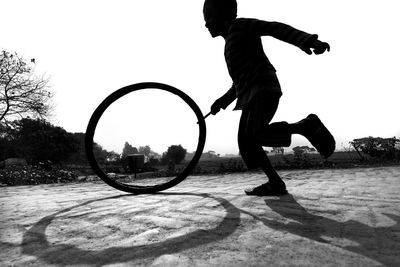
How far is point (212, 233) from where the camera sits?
6.23 feet

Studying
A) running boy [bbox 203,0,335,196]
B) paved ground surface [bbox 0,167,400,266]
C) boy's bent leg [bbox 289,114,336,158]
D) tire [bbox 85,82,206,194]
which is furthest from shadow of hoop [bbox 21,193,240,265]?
tire [bbox 85,82,206,194]

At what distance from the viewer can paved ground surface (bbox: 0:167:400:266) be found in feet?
4.87

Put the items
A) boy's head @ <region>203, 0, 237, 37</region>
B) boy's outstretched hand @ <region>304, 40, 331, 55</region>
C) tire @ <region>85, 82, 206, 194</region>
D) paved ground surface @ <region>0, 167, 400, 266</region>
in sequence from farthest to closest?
tire @ <region>85, 82, 206, 194</region> → boy's head @ <region>203, 0, 237, 37</region> → boy's outstretched hand @ <region>304, 40, 331, 55</region> → paved ground surface @ <region>0, 167, 400, 266</region>

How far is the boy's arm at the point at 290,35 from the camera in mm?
2525

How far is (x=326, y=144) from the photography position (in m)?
3.06

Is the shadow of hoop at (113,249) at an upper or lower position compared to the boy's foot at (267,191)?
lower

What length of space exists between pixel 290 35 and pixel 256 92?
23.3 inches

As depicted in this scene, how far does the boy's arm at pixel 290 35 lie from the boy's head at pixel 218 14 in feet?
1.25


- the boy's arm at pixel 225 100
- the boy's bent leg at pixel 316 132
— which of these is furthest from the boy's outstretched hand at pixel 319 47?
the boy's arm at pixel 225 100

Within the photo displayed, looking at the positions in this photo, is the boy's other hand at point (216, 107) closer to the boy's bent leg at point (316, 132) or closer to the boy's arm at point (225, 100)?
the boy's arm at point (225, 100)

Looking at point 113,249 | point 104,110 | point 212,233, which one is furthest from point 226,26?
point 113,249

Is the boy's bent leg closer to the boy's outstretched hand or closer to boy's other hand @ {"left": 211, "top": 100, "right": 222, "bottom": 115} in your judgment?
the boy's outstretched hand

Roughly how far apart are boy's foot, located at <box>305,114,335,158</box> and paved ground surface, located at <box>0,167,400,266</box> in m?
0.49

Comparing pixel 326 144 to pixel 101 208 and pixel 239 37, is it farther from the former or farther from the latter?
pixel 101 208
